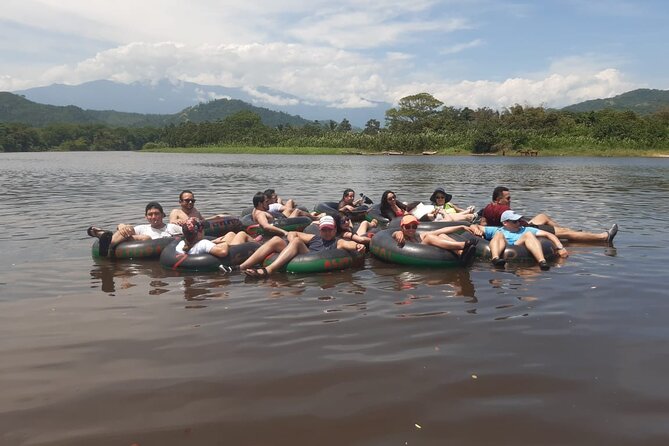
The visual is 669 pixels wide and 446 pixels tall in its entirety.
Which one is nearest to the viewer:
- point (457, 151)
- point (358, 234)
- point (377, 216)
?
point (358, 234)

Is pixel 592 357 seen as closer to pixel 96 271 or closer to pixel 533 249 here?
pixel 533 249

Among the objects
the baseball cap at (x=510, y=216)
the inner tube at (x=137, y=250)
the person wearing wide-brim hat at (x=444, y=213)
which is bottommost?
the inner tube at (x=137, y=250)

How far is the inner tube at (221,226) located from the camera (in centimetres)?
1170

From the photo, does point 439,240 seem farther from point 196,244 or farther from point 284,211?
point 284,211

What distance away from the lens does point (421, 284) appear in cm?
826

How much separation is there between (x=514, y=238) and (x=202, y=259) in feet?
18.4

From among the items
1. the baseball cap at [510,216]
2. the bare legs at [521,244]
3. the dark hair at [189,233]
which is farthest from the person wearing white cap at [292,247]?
the baseball cap at [510,216]

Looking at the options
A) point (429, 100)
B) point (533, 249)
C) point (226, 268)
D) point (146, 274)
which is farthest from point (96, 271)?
point (429, 100)

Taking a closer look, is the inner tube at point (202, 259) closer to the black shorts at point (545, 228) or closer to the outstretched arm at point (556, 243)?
the outstretched arm at point (556, 243)

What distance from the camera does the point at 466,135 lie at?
68.2m

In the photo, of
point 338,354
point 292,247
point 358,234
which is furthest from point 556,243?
point 338,354

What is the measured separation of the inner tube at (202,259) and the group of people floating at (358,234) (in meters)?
0.08

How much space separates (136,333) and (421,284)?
4.22 metres

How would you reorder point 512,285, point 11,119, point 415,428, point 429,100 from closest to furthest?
point 415,428, point 512,285, point 429,100, point 11,119
